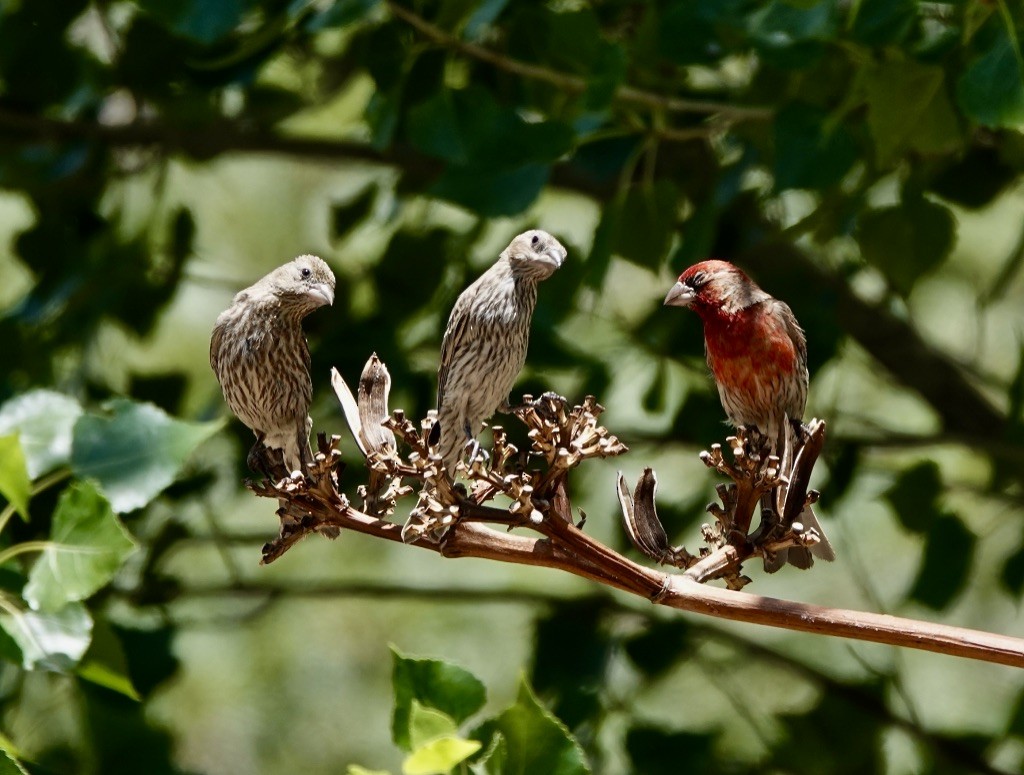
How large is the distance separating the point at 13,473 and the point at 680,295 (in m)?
1.54

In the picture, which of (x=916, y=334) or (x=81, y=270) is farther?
(x=916, y=334)

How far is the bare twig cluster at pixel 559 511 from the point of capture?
1.74m

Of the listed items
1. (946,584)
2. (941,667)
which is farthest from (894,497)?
(941,667)

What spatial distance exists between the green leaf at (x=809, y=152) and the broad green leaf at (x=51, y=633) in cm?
194

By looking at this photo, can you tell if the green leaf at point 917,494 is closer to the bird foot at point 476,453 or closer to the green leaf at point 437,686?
the green leaf at point 437,686

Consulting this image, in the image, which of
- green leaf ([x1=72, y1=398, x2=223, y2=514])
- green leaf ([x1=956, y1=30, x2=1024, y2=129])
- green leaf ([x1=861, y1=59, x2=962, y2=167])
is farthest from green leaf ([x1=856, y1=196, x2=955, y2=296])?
green leaf ([x1=72, y1=398, x2=223, y2=514])

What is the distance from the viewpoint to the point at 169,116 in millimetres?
5375

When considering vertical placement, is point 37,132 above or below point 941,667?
above

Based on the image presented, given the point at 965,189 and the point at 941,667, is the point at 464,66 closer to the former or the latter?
the point at 965,189

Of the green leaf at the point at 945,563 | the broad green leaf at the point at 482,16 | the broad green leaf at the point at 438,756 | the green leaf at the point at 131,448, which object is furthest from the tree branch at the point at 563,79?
the broad green leaf at the point at 438,756

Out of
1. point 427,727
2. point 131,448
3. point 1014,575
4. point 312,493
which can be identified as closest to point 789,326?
point 427,727

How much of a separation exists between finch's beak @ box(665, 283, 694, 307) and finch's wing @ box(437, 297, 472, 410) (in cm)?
32

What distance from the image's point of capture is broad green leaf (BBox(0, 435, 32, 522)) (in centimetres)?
303

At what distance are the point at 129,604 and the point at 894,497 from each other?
2.72 metres
